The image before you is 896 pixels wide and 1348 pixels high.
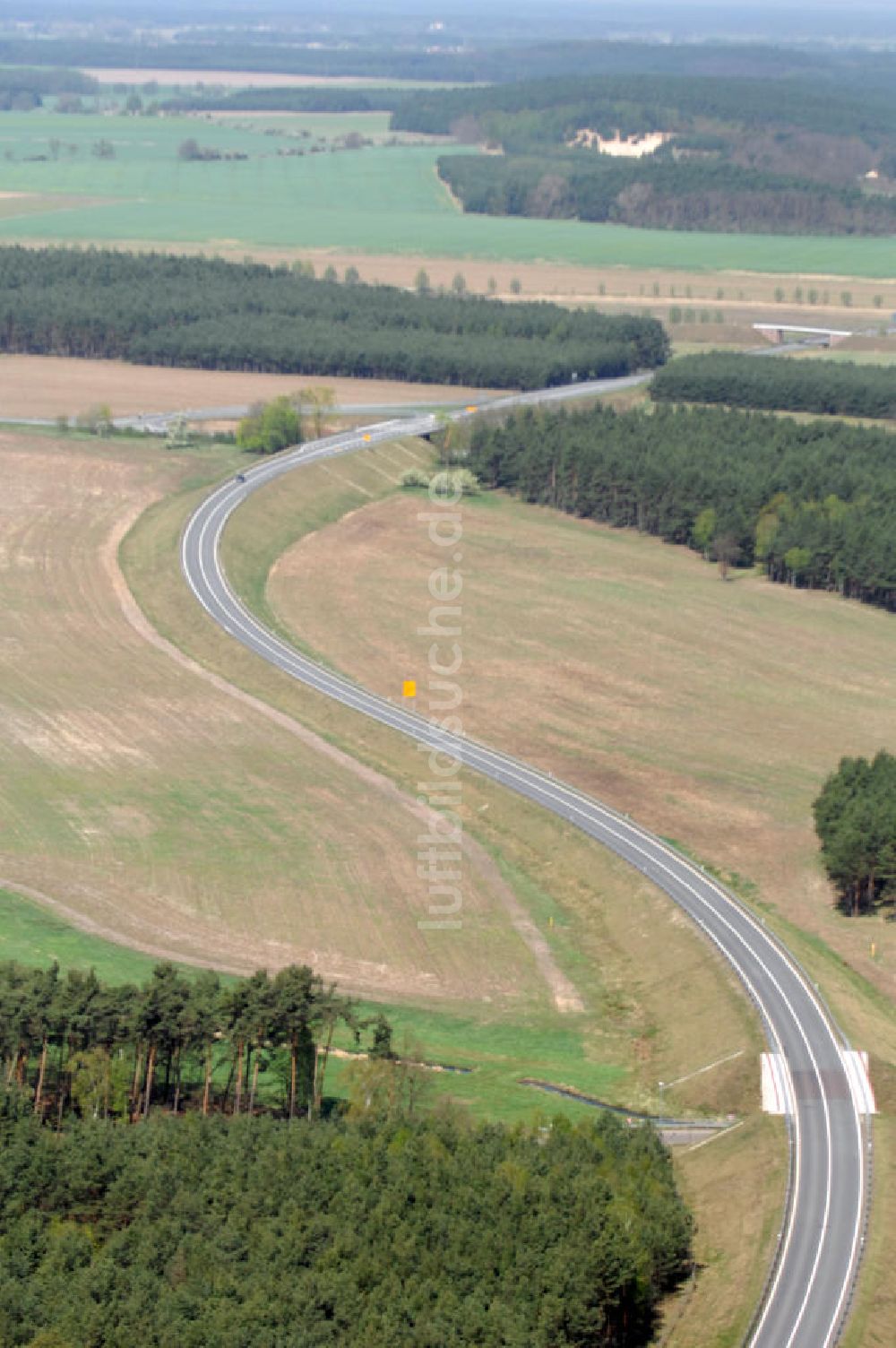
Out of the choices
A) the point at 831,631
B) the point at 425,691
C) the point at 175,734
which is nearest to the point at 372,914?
the point at 175,734

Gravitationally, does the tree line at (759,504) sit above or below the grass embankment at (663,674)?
above

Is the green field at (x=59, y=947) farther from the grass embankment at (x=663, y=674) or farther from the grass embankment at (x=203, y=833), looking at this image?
the grass embankment at (x=663, y=674)

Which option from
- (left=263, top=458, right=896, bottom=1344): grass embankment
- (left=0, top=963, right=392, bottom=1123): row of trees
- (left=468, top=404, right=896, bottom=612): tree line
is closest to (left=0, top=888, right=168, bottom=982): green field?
(left=0, top=963, right=392, bottom=1123): row of trees

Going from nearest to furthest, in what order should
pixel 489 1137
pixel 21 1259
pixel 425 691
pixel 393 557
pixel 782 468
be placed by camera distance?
pixel 21 1259, pixel 489 1137, pixel 425 691, pixel 393 557, pixel 782 468

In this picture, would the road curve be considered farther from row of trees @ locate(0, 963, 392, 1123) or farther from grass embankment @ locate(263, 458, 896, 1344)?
row of trees @ locate(0, 963, 392, 1123)

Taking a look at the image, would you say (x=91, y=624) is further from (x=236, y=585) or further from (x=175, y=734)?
(x=175, y=734)

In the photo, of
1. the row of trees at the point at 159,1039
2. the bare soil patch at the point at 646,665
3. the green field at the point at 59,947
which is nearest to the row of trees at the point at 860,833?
the bare soil patch at the point at 646,665
